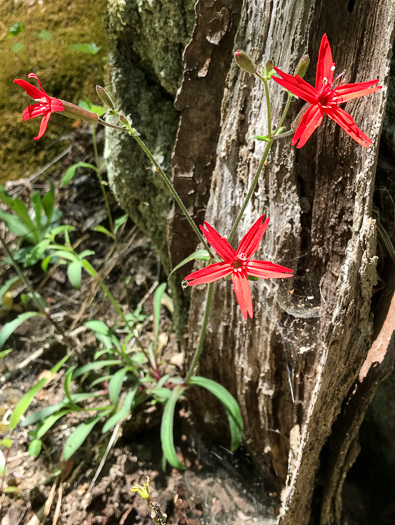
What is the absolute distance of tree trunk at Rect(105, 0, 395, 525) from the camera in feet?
3.84

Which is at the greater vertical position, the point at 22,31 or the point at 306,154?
the point at 22,31

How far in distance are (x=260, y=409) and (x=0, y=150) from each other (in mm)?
1757

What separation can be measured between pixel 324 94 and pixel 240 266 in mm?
457

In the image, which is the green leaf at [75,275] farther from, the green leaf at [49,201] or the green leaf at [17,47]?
the green leaf at [17,47]

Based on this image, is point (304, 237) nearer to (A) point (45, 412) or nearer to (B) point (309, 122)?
(B) point (309, 122)

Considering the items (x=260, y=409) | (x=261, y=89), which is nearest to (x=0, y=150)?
(x=261, y=89)

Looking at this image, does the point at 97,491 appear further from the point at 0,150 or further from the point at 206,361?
the point at 0,150

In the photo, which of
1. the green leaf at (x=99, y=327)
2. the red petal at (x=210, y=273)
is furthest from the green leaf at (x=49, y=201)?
the red petal at (x=210, y=273)

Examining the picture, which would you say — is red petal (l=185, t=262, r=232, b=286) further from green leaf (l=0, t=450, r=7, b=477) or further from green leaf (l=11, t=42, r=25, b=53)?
green leaf (l=11, t=42, r=25, b=53)

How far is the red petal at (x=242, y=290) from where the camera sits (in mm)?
1011

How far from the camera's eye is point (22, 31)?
1.79 metres

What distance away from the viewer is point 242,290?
3.43 ft

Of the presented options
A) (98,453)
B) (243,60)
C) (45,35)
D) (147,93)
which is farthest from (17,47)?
(98,453)

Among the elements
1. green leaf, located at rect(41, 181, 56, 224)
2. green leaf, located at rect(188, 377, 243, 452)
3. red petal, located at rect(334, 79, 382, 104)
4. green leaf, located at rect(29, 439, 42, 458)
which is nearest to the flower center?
red petal, located at rect(334, 79, 382, 104)
